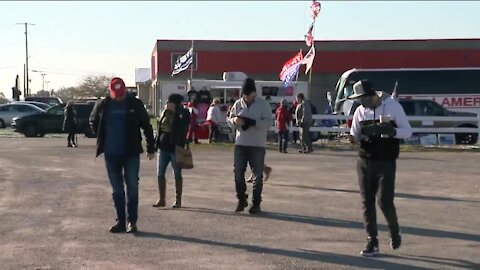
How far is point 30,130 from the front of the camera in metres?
34.9

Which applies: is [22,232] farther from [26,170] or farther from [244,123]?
[26,170]

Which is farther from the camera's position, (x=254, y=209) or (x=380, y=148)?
(x=254, y=209)

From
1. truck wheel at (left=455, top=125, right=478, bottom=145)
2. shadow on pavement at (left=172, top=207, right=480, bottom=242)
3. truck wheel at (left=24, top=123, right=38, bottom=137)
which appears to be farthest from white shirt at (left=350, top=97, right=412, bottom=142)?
truck wheel at (left=24, top=123, right=38, bottom=137)

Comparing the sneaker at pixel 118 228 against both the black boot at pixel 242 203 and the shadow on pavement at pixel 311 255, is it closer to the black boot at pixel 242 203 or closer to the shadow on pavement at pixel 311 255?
the shadow on pavement at pixel 311 255

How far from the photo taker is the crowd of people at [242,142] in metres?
8.49

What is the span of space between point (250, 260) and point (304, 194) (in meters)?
5.69

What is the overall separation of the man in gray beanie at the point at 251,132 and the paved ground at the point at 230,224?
0.57m

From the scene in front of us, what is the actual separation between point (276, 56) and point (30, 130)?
2805 cm

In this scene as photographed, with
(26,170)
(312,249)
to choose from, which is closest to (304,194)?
(312,249)

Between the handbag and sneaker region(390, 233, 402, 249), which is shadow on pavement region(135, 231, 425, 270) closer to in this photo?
sneaker region(390, 233, 402, 249)

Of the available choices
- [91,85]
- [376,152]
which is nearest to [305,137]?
[376,152]

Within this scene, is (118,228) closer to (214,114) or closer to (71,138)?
(214,114)

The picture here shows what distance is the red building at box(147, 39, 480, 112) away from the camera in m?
58.8

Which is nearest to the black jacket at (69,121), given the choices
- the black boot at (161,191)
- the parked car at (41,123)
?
the parked car at (41,123)
